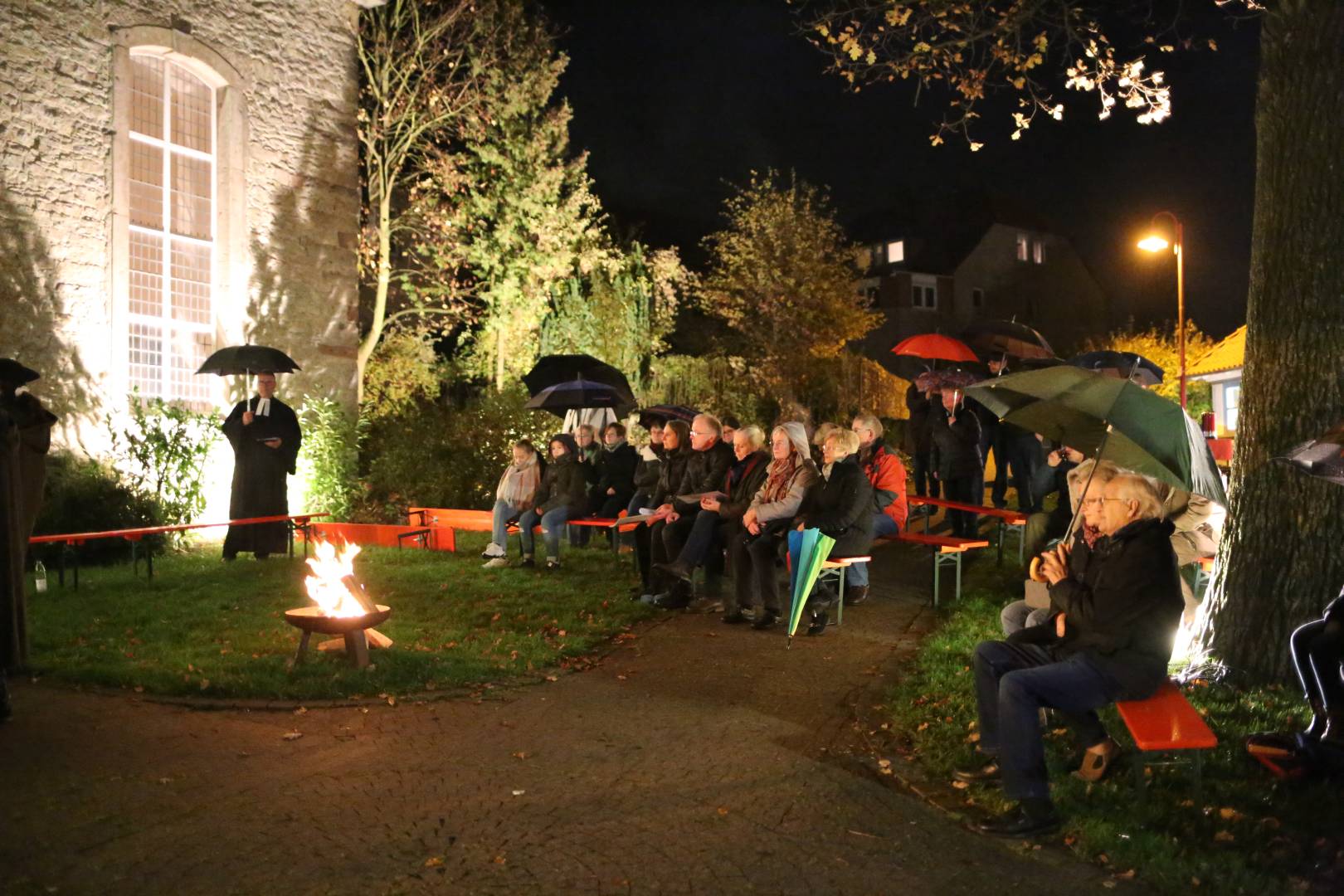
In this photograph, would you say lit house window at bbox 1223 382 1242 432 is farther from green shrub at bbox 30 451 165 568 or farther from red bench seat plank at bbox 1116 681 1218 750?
red bench seat plank at bbox 1116 681 1218 750

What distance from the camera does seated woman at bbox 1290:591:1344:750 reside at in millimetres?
5223

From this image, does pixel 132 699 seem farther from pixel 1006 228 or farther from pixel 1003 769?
pixel 1006 228

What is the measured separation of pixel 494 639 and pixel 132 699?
255 cm

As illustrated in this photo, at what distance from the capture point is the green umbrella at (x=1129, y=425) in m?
5.69

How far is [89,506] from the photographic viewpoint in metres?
13.2

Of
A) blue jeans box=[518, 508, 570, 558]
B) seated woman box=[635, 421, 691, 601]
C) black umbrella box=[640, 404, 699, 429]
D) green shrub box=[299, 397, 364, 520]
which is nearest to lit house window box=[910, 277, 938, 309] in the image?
black umbrella box=[640, 404, 699, 429]

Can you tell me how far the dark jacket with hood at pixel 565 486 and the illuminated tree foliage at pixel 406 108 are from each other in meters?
9.09

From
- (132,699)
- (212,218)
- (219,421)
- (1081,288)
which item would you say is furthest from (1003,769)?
(1081,288)

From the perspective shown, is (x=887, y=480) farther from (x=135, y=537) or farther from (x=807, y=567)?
(x=135, y=537)

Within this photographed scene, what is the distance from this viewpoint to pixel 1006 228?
2115 inches

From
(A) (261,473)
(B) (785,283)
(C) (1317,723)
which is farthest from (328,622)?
(B) (785,283)

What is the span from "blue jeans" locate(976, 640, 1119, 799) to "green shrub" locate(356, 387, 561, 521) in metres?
11.9

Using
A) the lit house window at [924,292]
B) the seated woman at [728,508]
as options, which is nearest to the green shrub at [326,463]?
the seated woman at [728,508]

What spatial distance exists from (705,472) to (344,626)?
4.11 m
